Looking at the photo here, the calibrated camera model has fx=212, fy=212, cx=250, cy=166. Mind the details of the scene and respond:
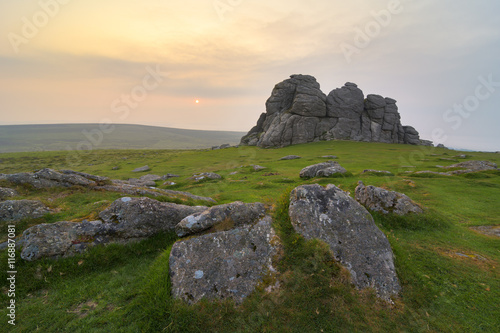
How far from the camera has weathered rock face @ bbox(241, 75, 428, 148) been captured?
328 ft

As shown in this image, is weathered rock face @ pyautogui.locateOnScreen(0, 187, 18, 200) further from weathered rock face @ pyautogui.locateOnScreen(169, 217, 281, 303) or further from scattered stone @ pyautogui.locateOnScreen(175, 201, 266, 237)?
weathered rock face @ pyautogui.locateOnScreen(169, 217, 281, 303)

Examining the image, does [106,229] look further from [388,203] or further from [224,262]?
[388,203]

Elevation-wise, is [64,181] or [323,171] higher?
[323,171]

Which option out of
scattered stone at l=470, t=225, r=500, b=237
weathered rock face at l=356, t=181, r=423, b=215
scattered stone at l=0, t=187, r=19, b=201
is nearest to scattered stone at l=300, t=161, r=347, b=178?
weathered rock face at l=356, t=181, r=423, b=215

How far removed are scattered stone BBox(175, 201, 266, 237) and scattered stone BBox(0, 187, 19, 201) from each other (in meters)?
12.6

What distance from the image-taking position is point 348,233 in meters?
8.30

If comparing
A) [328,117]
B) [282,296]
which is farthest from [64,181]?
[328,117]

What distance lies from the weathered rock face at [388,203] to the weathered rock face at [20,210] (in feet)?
63.2

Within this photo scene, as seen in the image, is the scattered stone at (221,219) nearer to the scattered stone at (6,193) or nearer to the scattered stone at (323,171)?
the scattered stone at (6,193)

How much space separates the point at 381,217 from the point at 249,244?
9.69 m

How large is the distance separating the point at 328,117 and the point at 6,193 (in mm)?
110327

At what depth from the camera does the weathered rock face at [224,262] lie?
22.5ft

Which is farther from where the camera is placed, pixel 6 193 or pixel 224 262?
pixel 6 193

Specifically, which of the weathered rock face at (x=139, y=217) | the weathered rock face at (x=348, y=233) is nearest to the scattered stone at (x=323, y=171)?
the weathered rock face at (x=348, y=233)
